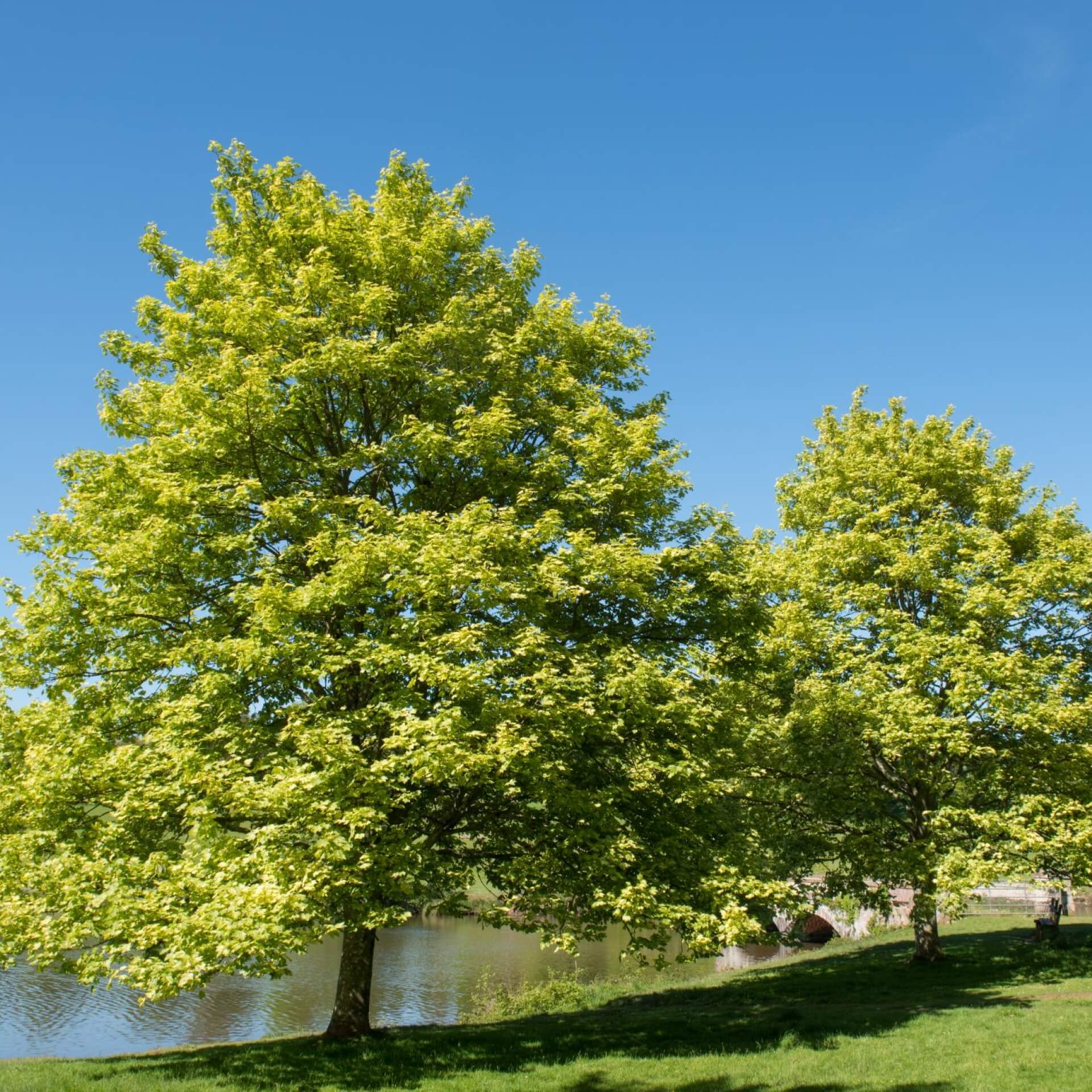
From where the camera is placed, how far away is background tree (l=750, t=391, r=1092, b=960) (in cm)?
1820

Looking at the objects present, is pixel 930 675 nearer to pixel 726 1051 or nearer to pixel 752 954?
pixel 726 1051

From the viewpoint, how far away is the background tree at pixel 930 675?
18203 mm

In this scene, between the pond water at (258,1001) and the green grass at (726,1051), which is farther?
the pond water at (258,1001)

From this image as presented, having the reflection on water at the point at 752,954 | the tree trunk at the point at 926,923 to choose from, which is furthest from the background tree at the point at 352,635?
the reflection on water at the point at 752,954

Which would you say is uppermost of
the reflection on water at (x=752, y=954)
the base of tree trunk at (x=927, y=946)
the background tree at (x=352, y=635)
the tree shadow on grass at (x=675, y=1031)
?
the background tree at (x=352, y=635)

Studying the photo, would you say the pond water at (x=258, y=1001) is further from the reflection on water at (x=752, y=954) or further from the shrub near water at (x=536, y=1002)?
the shrub near water at (x=536, y=1002)

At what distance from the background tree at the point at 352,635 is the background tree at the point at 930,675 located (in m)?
4.97

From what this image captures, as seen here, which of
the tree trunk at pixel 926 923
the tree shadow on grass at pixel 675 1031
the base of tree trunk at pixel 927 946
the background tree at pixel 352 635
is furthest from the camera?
the base of tree trunk at pixel 927 946

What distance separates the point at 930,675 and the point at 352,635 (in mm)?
13882

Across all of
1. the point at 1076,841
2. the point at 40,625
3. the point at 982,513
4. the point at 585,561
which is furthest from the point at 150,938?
the point at 982,513

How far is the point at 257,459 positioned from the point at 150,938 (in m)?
7.76

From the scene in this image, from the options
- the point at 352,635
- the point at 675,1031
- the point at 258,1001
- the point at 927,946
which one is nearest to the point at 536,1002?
the point at 675,1031

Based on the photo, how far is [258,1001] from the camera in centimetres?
3034

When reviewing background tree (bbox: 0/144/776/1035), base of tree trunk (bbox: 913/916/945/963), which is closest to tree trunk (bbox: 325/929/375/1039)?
background tree (bbox: 0/144/776/1035)
